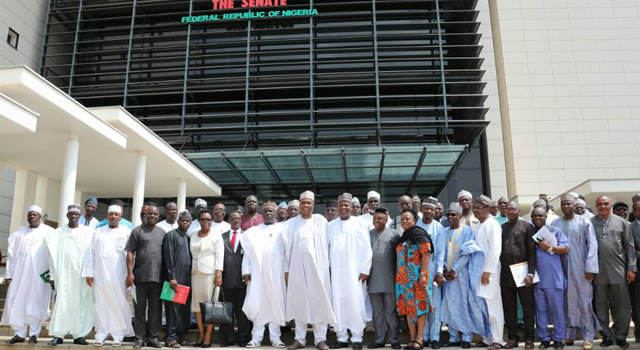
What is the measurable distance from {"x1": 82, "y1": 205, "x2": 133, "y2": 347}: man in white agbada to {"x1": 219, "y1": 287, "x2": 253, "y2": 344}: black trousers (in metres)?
1.27

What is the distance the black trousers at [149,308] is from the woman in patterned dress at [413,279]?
120 inches

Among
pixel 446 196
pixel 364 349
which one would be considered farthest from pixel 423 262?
pixel 446 196

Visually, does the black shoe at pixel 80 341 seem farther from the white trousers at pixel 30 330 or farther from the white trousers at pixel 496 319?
the white trousers at pixel 496 319

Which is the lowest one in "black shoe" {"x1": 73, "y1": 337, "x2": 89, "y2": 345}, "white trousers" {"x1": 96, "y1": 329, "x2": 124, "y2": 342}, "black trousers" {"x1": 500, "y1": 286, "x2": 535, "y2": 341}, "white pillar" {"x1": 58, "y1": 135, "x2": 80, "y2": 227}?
"black shoe" {"x1": 73, "y1": 337, "x2": 89, "y2": 345}

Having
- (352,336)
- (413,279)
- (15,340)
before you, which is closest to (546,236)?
(413,279)

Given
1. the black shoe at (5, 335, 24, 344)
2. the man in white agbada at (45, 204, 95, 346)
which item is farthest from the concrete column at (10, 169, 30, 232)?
the black shoe at (5, 335, 24, 344)

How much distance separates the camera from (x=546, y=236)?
6.04 m

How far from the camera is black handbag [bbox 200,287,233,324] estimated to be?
236 inches

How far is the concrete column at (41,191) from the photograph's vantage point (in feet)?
51.2

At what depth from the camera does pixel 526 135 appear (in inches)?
687

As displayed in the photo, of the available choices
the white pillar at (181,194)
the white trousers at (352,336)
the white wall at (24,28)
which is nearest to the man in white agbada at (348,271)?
the white trousers at (352,336)

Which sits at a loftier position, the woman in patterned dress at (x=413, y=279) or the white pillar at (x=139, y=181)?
the white pillar at (x=139, y=181)

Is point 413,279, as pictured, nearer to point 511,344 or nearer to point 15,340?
point 511,344

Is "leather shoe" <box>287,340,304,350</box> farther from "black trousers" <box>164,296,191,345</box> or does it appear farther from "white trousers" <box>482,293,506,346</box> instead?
"white trousers" <box>482,293,506,346</box>
